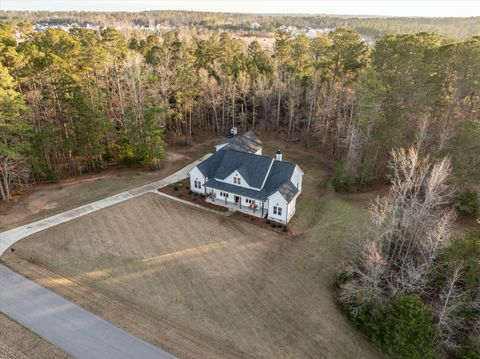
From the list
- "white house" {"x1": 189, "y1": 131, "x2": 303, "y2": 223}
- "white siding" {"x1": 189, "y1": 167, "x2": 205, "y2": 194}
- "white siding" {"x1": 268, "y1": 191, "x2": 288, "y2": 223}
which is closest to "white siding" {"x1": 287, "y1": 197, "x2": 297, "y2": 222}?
"white house" {"x1": 189, "y1": 131, "x2": 303, "y2": 223}

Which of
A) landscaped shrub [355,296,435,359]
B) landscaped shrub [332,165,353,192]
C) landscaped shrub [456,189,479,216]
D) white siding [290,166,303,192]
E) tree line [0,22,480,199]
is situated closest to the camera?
landscaped shrub [355,296,435,359]

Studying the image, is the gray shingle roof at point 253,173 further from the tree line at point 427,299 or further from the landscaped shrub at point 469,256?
the landscaped shrub at point 469,256

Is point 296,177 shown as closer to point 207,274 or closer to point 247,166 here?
point 247,166

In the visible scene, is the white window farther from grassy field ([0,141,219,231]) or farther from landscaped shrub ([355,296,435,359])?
grassy field ([0,141,219,231])

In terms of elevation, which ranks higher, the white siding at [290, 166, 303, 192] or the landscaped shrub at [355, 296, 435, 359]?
the white siding at [290, 166, 303, 192]

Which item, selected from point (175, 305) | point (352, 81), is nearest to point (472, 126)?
point (352, 81)

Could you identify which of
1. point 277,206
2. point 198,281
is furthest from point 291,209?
point 198,281

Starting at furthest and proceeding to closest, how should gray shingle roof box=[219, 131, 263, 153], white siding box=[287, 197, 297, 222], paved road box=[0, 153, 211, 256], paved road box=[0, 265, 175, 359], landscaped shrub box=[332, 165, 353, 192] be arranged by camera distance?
gray shingle roof box=[219, 131, 263, 153]
landscaped shrub box=[332, 165, 353, 192]
white siding box=[287, 197, 297, 222]
paved road box=[0, 153, 211, 256]
paved road box=[0, 265, 175, 359]
